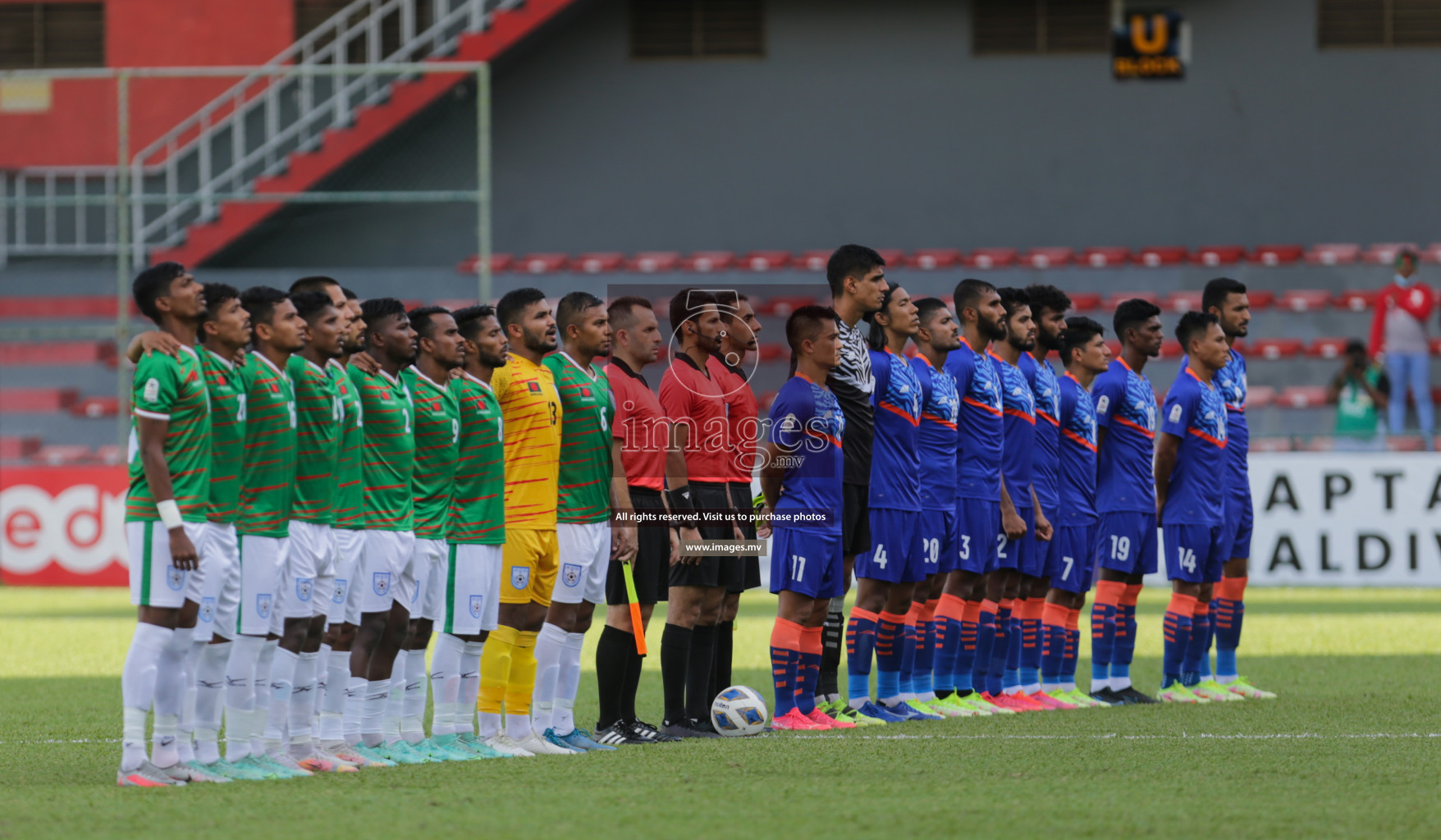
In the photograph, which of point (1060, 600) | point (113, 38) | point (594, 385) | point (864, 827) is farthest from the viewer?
point (113, 38)

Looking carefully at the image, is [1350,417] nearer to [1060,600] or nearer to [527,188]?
[1060,600]

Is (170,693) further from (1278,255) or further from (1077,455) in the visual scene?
(1278,255)

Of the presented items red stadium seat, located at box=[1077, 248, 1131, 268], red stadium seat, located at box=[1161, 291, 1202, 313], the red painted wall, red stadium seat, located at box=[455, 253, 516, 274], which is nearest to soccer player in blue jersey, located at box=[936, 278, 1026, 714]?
red stadium seat, located at box=[1161, 291, 1202, 313]

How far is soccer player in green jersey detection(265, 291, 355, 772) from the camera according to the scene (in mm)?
7668

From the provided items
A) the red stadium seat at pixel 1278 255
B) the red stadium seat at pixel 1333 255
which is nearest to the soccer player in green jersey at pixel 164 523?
the red stadium seat at pixel 1278 255

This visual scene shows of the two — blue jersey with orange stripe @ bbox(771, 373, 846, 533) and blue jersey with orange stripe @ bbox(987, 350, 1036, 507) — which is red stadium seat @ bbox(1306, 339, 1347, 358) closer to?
blue jersey with orange stripe @ bbox(987, 350, 1036, 507)

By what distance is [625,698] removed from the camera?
8805 mm

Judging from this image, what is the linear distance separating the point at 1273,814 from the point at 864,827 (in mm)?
1492

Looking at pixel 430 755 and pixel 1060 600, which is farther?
pixel 1060 600

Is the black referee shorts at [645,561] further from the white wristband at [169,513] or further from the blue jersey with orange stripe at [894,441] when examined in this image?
the white wristband at [169,513]

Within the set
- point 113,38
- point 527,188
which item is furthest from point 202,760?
point 113,38

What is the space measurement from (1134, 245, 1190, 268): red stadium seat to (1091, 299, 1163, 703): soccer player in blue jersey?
1181cm

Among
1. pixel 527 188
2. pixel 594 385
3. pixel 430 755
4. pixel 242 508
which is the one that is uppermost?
pixel 527 188

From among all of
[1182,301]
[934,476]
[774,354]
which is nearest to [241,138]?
[774,354]
